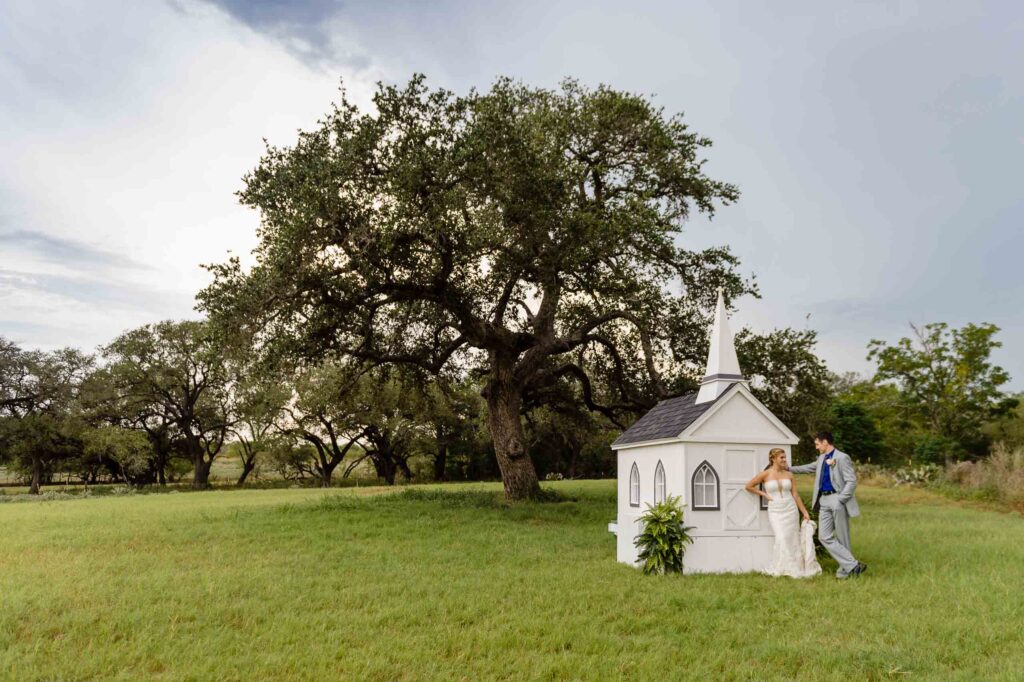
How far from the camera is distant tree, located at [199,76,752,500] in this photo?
65.2 feet

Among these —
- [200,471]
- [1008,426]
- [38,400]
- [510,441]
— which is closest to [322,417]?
[200,471]

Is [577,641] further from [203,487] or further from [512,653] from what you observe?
[203,487]

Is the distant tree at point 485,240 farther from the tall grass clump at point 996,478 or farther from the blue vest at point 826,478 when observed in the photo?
the tall grass clump at point 996,478

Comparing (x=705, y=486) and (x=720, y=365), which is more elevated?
(x=720, y=365)

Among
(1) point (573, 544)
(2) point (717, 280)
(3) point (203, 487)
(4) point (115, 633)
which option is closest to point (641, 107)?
(2) point (717, 280)

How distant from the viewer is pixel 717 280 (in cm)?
2452

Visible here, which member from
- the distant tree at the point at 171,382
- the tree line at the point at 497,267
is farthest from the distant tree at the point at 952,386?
the distant tree at the point at 171,382

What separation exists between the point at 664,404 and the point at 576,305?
11.4m

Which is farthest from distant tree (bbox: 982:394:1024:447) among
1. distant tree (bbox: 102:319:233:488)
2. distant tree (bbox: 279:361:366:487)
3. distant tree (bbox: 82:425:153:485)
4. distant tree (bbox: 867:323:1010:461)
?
distant tree (bbox: 82:425:153:485)

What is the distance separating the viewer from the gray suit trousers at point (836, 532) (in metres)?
12.6

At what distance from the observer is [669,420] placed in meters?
14.4

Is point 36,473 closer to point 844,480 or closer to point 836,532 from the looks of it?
point 836,532

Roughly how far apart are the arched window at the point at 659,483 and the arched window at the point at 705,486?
0.75m

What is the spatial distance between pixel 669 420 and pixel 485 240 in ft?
25.3
